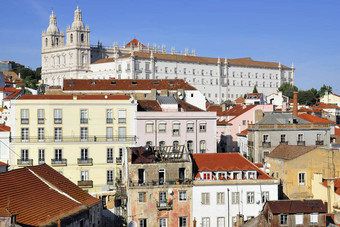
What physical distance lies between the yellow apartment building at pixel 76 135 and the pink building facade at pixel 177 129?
118 centimetres

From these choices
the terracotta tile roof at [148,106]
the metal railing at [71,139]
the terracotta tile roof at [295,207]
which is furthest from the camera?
the terracotta tile roof at [148,106]

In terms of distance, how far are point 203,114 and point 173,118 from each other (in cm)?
339

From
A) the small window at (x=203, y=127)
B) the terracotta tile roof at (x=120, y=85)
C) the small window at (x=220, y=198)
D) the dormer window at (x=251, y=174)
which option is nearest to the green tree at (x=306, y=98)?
the terracotta tile roof at (x=120, y=85)

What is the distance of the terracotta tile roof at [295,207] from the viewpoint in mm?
36250

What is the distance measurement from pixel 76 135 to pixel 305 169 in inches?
907

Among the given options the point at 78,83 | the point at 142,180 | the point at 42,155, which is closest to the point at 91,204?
the point at 142,180

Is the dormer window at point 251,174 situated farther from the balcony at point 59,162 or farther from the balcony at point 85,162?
the balcony at point 59,162

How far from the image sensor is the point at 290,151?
159ft

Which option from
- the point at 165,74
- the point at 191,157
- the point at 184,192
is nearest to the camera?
the point at 184,192

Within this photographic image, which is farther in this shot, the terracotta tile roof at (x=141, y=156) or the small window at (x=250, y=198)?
the small window at (x=250, y=198)

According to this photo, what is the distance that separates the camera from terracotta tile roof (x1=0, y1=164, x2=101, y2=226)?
25156 mm

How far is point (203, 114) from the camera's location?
57.8 meters

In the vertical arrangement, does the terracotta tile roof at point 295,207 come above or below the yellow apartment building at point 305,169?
below

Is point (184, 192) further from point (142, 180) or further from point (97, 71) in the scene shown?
point (97, 71)
